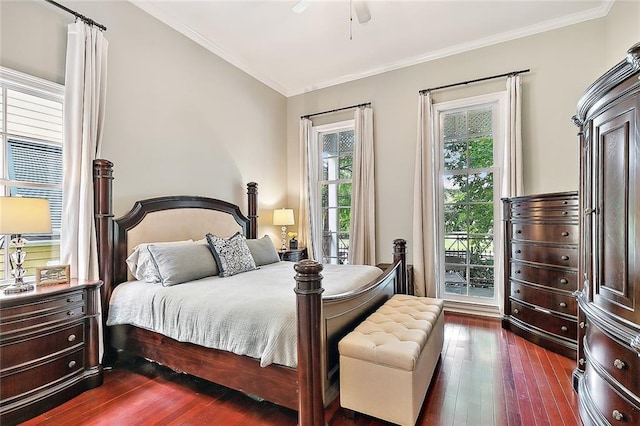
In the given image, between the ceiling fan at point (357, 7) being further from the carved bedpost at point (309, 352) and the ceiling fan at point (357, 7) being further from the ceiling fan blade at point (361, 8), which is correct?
the carved bedpost at point (309, 352)

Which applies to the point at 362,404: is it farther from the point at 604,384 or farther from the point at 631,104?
the point at 631,104

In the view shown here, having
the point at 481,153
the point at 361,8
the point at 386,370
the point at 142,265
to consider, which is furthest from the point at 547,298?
the point at 142,265

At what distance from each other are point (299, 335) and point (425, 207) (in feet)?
9.61

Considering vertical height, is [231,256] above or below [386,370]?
above

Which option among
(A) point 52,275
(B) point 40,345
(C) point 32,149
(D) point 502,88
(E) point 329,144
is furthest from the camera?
(E) point 329,144

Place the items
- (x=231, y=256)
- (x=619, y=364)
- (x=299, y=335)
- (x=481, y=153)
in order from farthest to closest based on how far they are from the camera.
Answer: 1. (x=481, y=153)
2. (x=231, y=256)
3. (x=299, y=335)
4. (x=619, y=364)

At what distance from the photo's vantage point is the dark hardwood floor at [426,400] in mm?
1954

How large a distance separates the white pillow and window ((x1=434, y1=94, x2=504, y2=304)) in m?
3.43

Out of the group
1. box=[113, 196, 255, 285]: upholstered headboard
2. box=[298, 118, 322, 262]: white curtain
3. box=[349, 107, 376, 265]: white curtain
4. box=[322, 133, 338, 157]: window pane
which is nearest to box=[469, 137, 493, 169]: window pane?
box=[349, 107, 376, 265]: white curtain

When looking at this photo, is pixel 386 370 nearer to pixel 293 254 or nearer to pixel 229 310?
pixel 229 310

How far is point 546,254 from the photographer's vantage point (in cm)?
300

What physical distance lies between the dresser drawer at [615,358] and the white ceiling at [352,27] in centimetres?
321

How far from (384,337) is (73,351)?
7.19 feet

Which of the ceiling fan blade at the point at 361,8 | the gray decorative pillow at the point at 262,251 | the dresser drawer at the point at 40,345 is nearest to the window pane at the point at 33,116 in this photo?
the dresser drawer at the point at 40,345
